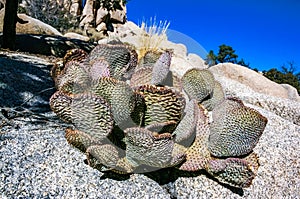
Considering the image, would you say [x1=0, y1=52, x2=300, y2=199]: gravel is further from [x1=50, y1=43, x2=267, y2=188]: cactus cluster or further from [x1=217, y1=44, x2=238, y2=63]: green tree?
[x1=217, y1=44, x2=238, y2=63]: green tree

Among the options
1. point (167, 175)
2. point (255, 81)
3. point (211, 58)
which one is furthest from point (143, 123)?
point (211, 58)

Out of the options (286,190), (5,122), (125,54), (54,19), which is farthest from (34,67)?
(54,19)

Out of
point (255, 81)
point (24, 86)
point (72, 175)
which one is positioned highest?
point (255, 81)

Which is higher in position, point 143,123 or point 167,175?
point 143,123

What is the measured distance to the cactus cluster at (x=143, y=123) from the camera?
4.93ft

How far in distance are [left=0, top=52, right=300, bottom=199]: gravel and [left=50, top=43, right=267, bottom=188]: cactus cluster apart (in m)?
0.09

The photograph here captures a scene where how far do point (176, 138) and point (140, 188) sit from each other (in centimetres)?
31

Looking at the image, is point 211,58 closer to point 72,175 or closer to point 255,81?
point 255,81

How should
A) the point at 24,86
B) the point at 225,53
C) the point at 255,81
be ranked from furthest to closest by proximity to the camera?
1. the point at 225,53
2. the point at 255,81
3. the point at 24,86

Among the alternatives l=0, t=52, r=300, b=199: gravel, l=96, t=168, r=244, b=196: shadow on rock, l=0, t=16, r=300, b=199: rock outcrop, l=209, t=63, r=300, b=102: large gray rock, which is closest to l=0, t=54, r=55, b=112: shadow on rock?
l=0, t=16, r=300, b=199: rock outcrop

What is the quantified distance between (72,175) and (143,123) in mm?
429

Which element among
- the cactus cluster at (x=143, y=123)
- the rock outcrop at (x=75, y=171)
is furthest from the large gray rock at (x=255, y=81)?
the cactus cluster at (x=143, y=123)

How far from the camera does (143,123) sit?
162cm

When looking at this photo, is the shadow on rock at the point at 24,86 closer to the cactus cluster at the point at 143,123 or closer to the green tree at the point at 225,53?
the cactus cluster at the point at 143,123
